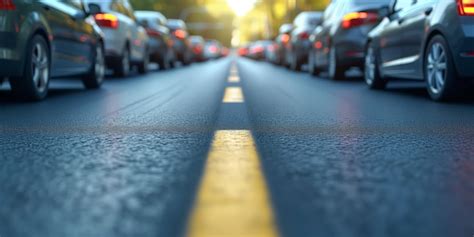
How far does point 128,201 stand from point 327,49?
1101 centimetres

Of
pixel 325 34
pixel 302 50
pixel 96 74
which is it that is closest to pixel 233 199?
pixel 96 74

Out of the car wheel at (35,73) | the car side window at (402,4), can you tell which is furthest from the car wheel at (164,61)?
the car wheel at (35,73)

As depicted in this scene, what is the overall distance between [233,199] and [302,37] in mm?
15719

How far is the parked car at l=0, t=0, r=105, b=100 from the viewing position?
707cm

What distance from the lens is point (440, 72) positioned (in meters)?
7.77

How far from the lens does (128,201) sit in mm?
2826

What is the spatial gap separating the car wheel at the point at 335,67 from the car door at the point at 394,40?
110 inches

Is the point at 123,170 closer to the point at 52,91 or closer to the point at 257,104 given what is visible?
the point at 257,104

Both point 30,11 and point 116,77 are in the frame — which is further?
point 116,77

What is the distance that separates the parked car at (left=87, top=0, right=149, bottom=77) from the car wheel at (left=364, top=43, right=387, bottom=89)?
535 cm

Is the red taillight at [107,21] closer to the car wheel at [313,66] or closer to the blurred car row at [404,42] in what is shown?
the blurred car row at [404,42]

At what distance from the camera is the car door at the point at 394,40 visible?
29.6 feet

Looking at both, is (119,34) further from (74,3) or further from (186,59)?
(186,59)

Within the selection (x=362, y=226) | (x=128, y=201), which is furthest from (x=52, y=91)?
(x=362, y=226)
